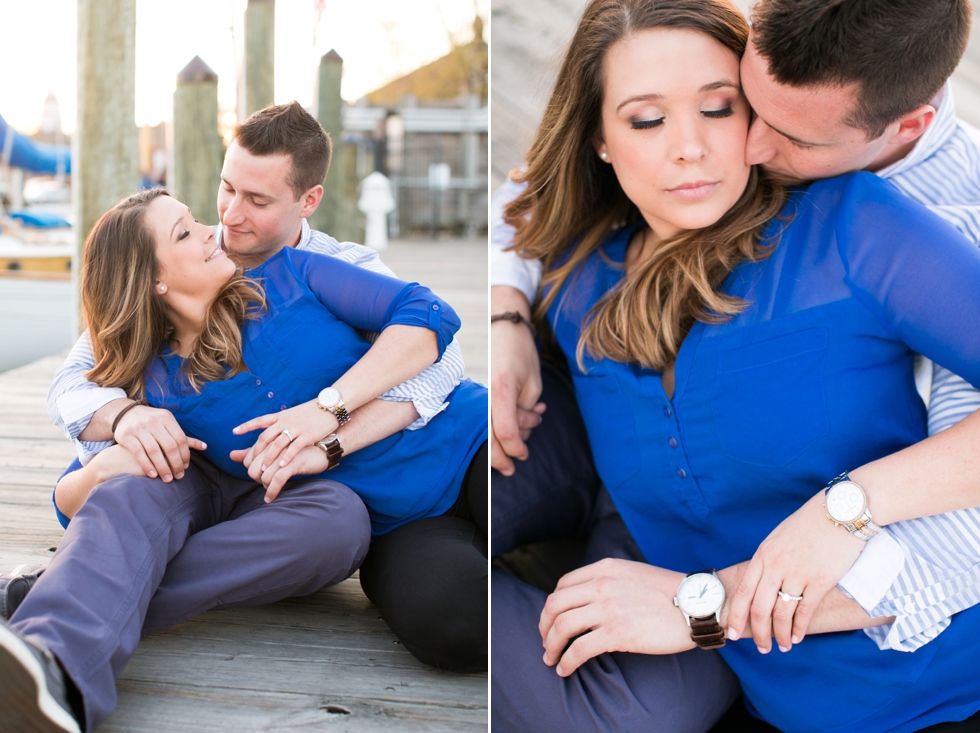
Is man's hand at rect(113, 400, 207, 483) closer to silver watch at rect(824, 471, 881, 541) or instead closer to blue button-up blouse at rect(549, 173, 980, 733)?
blue button-up blouse at rect(549, 173, 980, 733)

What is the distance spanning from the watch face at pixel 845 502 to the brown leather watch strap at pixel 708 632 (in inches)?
9.6

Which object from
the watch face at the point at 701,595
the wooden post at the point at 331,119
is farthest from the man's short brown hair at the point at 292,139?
the wooden post at the point at 331,119

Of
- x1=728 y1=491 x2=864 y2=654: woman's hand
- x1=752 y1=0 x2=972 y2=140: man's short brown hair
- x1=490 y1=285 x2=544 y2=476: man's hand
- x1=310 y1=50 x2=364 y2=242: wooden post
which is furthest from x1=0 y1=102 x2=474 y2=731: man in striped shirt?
x1=310 y1=50 x2=364 y2=242: wooden post

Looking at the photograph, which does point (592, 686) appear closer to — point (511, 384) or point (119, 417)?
point (511, 384)

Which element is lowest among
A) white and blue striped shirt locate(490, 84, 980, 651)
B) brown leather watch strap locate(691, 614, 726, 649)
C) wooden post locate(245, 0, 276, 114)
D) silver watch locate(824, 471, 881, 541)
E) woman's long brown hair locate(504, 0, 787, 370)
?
brown leather watch strap locate(691, 614, 726, 649)

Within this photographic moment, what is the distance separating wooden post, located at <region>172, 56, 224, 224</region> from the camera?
257 cm

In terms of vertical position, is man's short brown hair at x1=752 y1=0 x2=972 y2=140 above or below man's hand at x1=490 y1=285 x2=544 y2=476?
above

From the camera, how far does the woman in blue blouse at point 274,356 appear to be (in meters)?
1.57

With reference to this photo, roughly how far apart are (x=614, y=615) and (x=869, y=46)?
36.1 inches

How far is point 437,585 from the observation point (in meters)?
1.56

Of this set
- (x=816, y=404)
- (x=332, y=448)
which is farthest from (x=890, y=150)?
(x=332, y=448)

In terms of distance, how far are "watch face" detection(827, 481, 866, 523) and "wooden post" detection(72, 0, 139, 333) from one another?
2606mm

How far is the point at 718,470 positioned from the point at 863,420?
0.78 ft

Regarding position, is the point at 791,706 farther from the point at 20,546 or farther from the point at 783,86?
the point at 20,546
